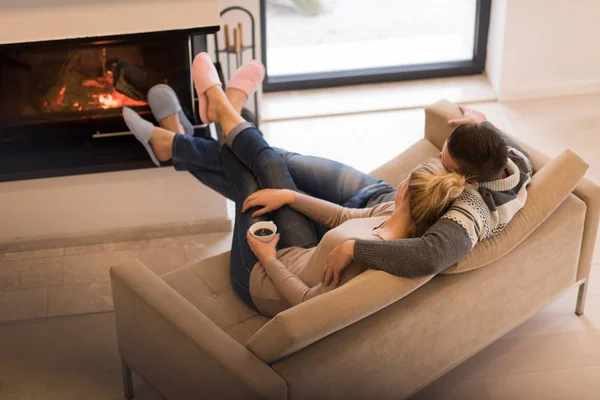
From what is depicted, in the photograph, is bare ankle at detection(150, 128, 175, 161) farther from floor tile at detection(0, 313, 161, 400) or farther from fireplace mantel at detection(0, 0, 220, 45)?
floor tile at detection(0, 313, 161, 400)

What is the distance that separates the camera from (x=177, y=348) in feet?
7.34

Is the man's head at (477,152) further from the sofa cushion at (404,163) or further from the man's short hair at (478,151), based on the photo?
the sofa cushion at (404,163)

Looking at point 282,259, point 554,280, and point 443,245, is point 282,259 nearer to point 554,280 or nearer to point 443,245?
point 443,245

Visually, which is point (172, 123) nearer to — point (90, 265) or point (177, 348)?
point (90, 265)

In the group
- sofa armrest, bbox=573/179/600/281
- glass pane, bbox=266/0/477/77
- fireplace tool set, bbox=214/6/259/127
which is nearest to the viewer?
sofa armrest, bbox=573/179/600/281

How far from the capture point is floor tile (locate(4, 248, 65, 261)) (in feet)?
11.0

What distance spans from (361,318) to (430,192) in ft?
1.30

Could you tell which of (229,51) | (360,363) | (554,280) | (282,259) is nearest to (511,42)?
(229,51)

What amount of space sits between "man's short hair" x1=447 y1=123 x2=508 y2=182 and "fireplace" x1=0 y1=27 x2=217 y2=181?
50.1 inches

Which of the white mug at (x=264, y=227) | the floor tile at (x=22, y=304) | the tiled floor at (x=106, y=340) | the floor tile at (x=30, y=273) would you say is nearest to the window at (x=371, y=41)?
the tiled floor at (x=106, y=340)

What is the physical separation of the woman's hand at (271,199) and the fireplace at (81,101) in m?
0.79

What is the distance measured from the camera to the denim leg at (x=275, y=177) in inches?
105

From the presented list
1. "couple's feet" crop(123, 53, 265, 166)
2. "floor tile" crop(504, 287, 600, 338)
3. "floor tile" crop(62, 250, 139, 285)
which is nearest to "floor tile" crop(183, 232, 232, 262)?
"floor tile" crop(62, 250, 139, 285)

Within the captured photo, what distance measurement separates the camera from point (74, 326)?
118 inches
